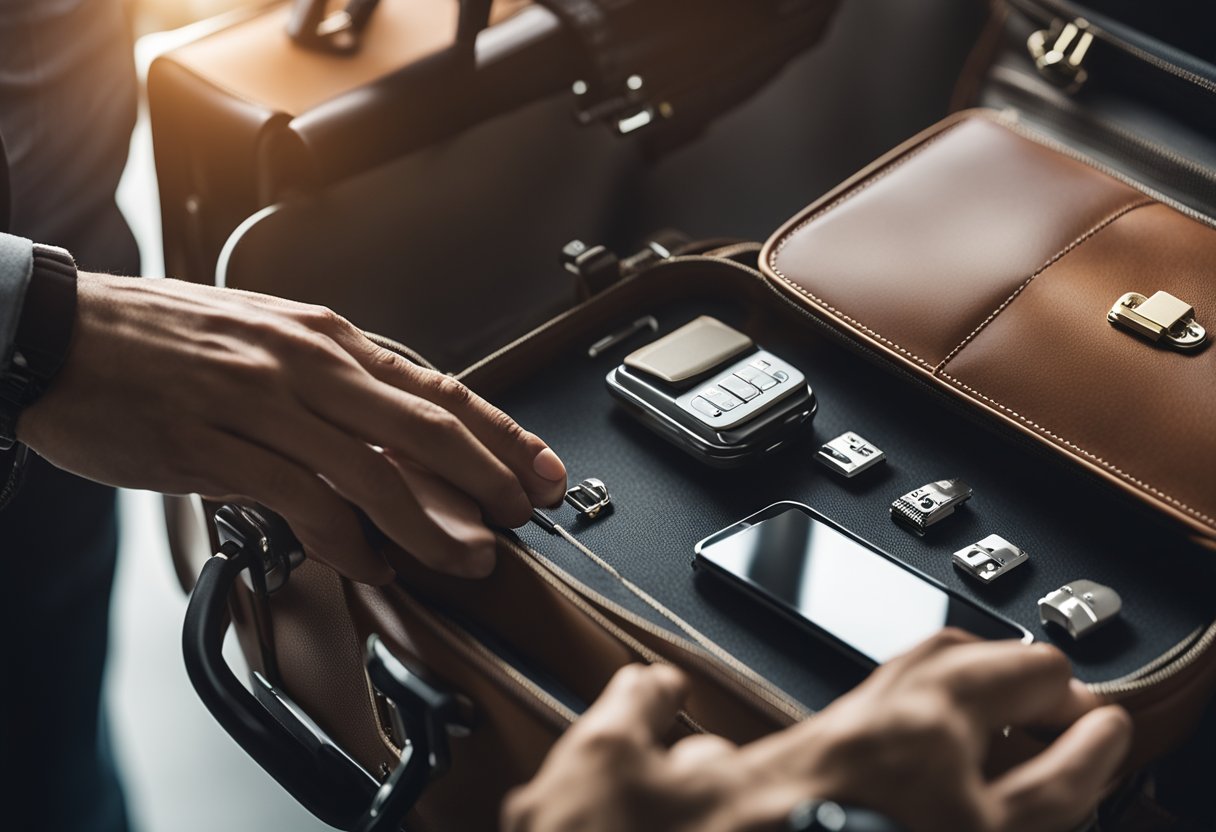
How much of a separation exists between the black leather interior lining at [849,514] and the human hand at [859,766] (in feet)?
0.36

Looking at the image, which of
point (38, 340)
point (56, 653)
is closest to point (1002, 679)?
point (38, 340)

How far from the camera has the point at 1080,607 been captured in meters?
0.55

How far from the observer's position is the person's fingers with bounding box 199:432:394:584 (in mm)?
543

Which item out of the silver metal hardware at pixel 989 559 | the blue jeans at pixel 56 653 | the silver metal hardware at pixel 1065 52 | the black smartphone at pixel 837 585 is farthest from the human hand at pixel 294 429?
the silver metal hardware at pixel 1065 52

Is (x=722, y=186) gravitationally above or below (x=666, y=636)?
below

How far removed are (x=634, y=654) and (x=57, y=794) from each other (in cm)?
72

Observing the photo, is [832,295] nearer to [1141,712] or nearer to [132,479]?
[1141,712]

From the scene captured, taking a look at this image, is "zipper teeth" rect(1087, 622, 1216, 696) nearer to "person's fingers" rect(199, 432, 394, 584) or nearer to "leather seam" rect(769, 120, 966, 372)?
"leather seam" rect(769, 120, 966, 372)

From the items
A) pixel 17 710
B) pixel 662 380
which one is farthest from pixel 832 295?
pixel 17 710

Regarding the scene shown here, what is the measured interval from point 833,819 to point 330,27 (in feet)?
2.33

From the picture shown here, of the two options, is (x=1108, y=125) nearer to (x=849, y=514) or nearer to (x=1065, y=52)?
(x=1065, y=52)

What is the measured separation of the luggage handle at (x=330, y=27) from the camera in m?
0.85

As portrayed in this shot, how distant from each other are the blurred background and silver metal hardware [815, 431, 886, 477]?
1.53 feet

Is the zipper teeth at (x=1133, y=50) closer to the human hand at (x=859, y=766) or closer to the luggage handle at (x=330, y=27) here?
the luggage handle at (x=330, y=27)
